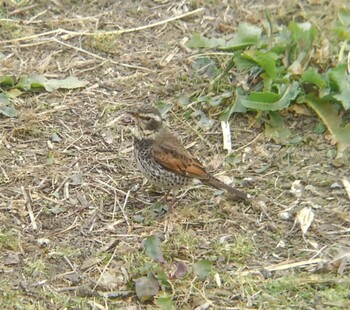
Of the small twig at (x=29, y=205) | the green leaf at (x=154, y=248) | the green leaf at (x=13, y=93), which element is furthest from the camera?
the green leaf at (x=13, y=93)

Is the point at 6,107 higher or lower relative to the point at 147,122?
lower

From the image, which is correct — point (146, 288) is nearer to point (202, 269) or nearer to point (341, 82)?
point (202, 269)

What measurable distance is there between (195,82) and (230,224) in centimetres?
202

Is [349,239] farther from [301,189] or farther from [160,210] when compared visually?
[160,210]

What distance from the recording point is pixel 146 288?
608 cm

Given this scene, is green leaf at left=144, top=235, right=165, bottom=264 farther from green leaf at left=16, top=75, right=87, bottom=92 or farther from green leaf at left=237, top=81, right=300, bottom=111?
green leaf at left=16, top=75, right=87, bottom=92

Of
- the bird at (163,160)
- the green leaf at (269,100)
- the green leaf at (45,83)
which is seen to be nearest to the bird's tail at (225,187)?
the bird at (163,160)

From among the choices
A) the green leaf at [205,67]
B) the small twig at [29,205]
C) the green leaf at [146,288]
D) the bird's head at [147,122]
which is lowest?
the small twig at [29,205]

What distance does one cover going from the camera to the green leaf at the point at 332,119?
7.62 m

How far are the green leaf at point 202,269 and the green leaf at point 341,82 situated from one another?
7.26 feet

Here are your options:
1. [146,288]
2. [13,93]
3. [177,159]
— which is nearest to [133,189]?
[177,159]

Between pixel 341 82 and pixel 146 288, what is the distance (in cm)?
281

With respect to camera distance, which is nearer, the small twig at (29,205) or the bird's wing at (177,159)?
the small twig at (29,205)

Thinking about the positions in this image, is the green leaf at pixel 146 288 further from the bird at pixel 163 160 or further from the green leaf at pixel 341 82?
the green leaf at pixel 341 82
